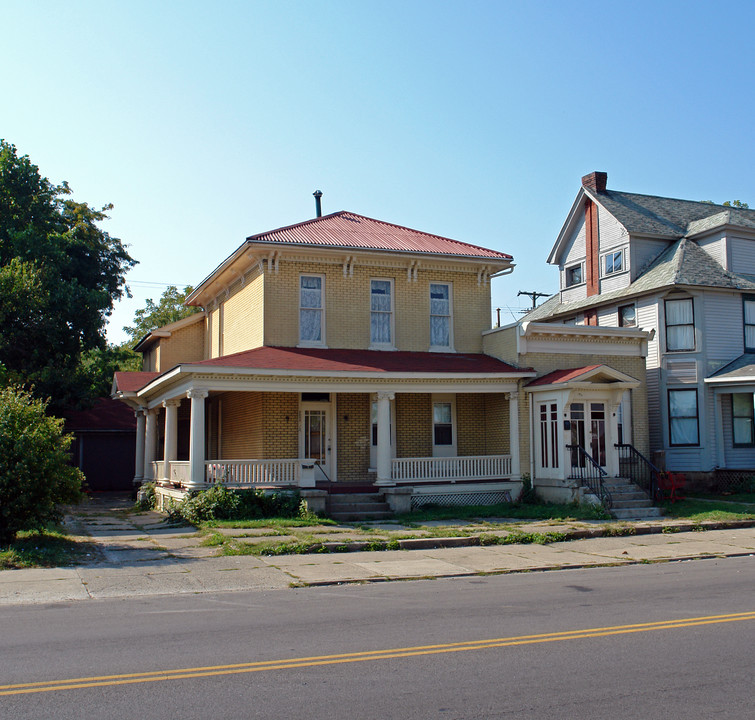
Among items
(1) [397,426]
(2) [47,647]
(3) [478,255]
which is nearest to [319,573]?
(2) [47,647]

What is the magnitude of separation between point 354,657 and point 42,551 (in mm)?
8748

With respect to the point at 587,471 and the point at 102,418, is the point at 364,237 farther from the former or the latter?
the point at 102,418

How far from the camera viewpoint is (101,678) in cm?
629

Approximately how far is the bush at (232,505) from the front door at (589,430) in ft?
25.1

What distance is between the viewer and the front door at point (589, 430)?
21125mm

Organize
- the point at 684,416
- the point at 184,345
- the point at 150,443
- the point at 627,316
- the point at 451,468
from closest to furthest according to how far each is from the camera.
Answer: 1. the point at 451,468
2. the point at 150,443
3. the point at 684,416
4. the point at 627,316
5. the point at 184,345

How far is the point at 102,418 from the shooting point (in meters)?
33.3

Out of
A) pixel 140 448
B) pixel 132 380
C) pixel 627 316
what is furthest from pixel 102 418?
pixel 627 316

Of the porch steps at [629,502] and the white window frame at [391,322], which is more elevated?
the white window frame at [391,322]

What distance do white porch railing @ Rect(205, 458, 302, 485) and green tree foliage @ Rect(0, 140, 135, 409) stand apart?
8.88 meters

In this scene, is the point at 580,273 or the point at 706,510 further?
the point at 580,273

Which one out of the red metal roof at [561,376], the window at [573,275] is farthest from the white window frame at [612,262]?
the red metal roof at [561,376]

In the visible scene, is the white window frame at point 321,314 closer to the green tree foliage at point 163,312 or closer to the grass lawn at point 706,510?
the grass lawn at point 706,510

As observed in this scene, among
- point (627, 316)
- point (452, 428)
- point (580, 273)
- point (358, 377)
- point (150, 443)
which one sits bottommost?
point (150, 443)
